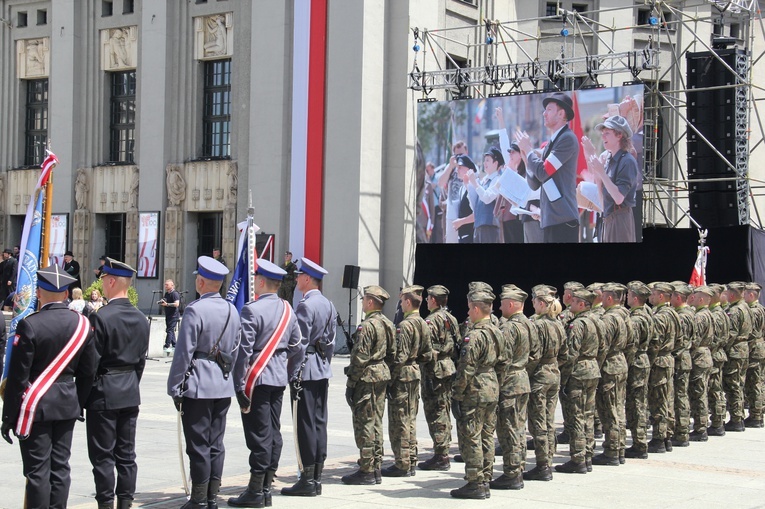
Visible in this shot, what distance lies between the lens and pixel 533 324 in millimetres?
10688

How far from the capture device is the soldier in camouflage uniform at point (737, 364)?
1486cm

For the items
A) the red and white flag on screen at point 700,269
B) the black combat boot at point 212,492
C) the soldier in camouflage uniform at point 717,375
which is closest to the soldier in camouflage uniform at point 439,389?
the black combat boot at point 212,492

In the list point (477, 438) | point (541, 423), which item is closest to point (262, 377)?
point (477, 438)

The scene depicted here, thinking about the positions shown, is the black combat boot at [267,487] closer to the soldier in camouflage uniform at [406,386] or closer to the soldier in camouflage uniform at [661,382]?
the soldier in camouflage uniform at [406,386]

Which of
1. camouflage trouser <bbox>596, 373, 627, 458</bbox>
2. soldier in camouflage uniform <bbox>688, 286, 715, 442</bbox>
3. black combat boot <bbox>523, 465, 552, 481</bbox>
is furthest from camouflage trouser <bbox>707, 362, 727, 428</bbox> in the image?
black combat boot <bbox>523, 465, 552, 481</bbox>

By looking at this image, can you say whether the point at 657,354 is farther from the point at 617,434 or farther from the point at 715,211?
the point at 715,211

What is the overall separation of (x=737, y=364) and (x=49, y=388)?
395 inches

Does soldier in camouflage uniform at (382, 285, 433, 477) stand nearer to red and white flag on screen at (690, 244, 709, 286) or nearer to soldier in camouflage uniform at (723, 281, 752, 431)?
soldier in camouflage uniform at (723, 281, 752, 431)

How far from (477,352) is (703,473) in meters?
3.13

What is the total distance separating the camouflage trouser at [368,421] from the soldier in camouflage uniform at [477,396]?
0.77 metres

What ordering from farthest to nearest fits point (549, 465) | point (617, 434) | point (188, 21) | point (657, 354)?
point (188, 21) < point (657, 354) < point (617, 434) < point (549, 465)

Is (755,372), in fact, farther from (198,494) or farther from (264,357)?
(198,494)

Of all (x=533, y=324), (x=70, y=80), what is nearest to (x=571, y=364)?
(x=533, y=324)

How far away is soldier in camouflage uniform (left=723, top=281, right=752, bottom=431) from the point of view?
14.9 metres
